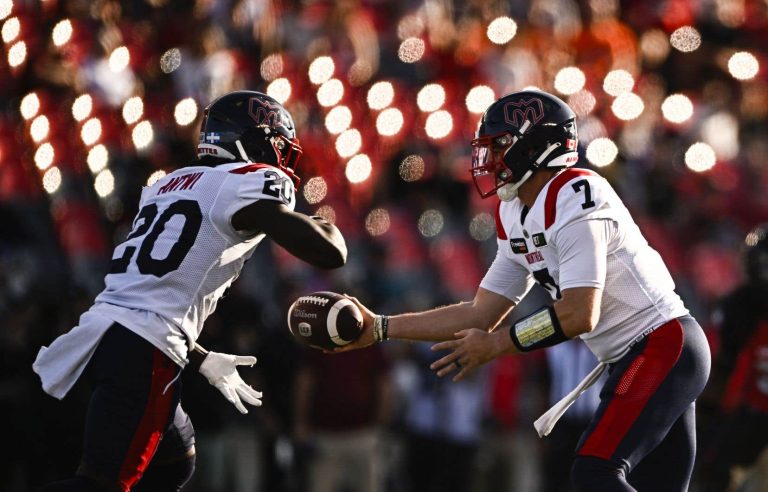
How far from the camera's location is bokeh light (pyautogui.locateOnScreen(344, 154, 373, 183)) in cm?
1038

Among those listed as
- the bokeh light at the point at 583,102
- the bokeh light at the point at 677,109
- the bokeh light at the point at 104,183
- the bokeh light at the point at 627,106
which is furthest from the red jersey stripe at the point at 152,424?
the bokeh light at the point at 677,109

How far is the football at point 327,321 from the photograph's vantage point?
5121 mm

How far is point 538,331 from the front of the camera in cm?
472

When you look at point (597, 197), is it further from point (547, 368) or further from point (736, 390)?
point (547, 368)

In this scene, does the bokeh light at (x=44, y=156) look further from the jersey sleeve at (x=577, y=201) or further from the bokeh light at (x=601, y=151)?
the bokeh light at (x=601, y=151)

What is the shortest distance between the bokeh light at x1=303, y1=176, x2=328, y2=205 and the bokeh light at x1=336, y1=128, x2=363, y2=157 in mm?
324

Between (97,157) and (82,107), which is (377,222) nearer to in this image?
(97,157)

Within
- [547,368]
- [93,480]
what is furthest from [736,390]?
[93,480]

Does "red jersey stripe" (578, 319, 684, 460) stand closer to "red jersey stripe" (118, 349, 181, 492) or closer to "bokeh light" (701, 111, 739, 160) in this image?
"red jersey stripe" (118, 349, 181, 492)

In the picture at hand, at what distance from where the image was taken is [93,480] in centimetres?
463

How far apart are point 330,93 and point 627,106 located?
12.6 ft

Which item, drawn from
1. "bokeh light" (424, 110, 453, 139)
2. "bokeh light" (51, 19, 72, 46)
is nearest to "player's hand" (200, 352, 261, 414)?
"bokeh light" (51, 19, 72, 46)

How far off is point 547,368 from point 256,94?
5226mm

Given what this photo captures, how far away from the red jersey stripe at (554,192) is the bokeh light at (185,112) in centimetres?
495
